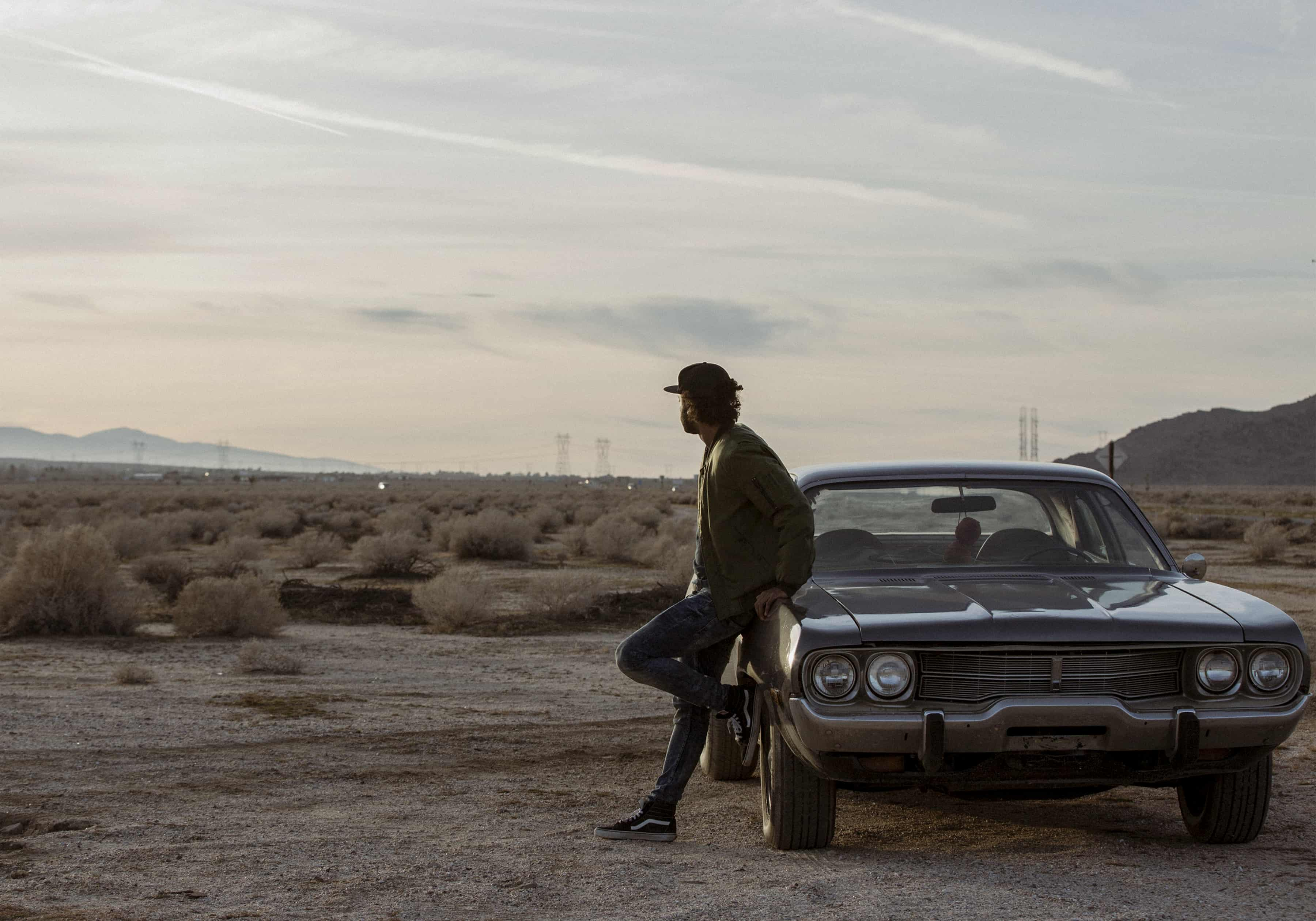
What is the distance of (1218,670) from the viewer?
5.14 meters

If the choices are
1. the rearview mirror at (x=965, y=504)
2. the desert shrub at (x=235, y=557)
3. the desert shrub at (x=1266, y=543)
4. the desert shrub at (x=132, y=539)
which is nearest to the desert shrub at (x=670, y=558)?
the desert shrub at (x=235, y=557)

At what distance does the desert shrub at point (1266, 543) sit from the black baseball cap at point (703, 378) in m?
25.2

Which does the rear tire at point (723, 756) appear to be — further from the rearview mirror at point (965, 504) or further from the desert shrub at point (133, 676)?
the desert shrub at point (133, 676)

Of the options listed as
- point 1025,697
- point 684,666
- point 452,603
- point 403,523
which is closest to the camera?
point 1025,697

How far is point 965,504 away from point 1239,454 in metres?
146

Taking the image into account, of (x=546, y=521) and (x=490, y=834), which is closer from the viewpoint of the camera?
(x=490, y=834)

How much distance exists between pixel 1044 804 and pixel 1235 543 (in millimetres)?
30509

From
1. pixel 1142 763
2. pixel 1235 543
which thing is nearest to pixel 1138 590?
pixel 1142 763

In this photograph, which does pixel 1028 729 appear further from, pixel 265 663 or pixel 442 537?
pixel 442 537

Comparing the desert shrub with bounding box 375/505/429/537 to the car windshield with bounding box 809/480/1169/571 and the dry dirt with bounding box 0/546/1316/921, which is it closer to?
the dry dirt with bounding box 0/546/1316/921

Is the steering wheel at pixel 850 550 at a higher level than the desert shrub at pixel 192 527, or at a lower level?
higher

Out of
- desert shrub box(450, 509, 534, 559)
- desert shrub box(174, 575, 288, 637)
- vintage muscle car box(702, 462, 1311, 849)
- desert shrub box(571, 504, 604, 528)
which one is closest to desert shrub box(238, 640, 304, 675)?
desert shrub box(174, 575, 288, 637)

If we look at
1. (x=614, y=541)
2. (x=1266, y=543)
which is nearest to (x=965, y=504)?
(x=614, y=541)

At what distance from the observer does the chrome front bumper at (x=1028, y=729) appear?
492cm
